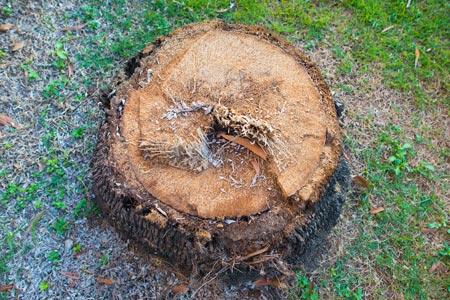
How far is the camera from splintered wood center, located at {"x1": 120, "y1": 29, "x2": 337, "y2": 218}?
5.70ft

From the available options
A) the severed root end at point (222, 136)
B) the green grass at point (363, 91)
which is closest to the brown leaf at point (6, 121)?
the green grass at point (363, 91)

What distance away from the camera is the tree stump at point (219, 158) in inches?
68.1

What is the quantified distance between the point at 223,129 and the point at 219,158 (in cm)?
14

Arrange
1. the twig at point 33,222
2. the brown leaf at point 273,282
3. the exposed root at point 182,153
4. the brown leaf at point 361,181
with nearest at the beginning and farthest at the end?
the exposed root at point 182,153, the brown leaf at point 273,282, the twig at point 33,222, the brown leaf at point 361,181

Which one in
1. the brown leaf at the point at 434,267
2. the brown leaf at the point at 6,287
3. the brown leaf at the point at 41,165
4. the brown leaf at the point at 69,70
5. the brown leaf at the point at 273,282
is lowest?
the brown leaf at the point at 6,287

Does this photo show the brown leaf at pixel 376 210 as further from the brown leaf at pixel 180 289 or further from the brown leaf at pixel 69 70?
the brown leaf at pixel 69 70

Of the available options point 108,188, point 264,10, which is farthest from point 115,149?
point 264,10

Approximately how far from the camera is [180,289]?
7.74 feet

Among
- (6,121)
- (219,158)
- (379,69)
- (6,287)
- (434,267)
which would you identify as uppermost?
(219,158)

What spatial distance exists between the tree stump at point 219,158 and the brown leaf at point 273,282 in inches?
13.8

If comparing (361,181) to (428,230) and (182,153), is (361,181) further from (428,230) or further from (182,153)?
(182,153)

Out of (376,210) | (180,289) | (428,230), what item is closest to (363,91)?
(376,210)

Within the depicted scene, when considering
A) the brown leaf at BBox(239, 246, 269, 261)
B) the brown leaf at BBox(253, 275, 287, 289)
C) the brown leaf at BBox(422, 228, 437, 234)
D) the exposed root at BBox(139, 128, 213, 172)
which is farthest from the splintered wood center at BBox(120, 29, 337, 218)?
the brown leaf at BBox(422, 228, 437, 234)

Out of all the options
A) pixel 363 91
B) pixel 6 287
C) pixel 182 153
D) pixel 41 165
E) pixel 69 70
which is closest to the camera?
pixel 182 153
